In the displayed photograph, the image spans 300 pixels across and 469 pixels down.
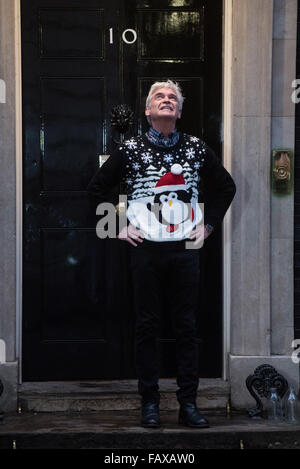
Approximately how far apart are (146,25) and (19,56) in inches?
37.1

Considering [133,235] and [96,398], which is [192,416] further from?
[133,235]

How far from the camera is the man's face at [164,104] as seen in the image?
5402 millimetres

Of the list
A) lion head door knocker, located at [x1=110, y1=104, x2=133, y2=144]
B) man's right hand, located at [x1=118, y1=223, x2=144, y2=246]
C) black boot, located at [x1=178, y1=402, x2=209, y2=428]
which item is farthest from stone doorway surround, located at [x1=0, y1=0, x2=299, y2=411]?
man's right hand, located at [x1=118, y1=223, x2=144, y2=246]

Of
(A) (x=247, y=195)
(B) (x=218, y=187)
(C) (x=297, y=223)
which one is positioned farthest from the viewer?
(C) (x=297, y=223)

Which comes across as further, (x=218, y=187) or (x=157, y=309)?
(x=218, y=187)

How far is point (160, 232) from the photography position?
5.47 metres

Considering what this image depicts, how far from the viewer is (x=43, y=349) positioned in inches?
246

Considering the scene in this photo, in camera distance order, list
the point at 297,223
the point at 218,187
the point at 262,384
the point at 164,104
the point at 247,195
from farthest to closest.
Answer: the point at 297,223, the point at 247,195, the point at 262,384, the point at 218,187, the point at 164,104

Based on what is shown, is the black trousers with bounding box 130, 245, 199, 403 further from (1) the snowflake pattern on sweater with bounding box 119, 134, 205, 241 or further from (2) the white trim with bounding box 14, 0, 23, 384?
(2) the white trim with bounding box 14, 0, 23, 384

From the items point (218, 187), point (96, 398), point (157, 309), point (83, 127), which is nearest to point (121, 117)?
point (83, 127)

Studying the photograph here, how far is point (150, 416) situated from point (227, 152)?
1947 mm

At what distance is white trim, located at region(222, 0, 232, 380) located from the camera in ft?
20.0

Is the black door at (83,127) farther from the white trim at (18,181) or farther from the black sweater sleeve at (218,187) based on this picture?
the black sweater sleeve at (218,187)
